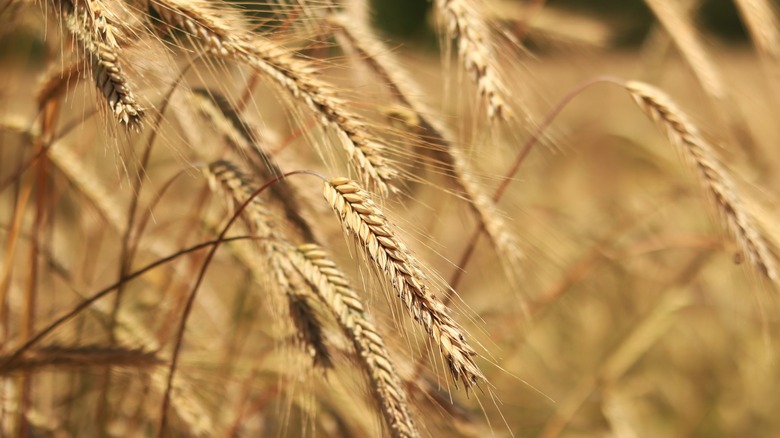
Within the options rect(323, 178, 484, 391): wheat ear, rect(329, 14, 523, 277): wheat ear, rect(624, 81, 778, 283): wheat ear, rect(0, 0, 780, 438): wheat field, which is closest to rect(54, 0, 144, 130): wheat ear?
rect(0, 0, 780, 438): wheat field

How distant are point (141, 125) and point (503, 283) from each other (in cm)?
110

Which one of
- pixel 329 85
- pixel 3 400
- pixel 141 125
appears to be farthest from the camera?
pixel 3 400

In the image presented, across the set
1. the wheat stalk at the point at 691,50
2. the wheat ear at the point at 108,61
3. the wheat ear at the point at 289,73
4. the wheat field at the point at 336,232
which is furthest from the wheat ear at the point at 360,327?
the wheat stalk at the point at 691,50

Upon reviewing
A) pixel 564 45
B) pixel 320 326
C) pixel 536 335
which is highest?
pixel 564 45

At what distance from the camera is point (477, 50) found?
102 cm

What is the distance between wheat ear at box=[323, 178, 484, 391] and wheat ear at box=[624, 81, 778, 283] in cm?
53

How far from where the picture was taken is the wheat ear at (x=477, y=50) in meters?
1.00

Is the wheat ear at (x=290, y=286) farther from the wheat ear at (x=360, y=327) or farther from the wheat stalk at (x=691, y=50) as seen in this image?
the wheat stalk at (x=691, y=50)

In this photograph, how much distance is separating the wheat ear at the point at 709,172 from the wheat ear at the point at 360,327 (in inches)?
21.2

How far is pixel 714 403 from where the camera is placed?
2152 mm

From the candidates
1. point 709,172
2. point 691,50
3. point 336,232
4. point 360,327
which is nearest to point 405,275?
point 360,327

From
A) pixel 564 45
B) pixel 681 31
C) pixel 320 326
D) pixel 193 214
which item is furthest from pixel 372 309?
pixel 564 45

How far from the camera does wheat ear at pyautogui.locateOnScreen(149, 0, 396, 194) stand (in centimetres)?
83

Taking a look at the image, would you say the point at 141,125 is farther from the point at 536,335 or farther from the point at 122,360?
the point at 536,335
